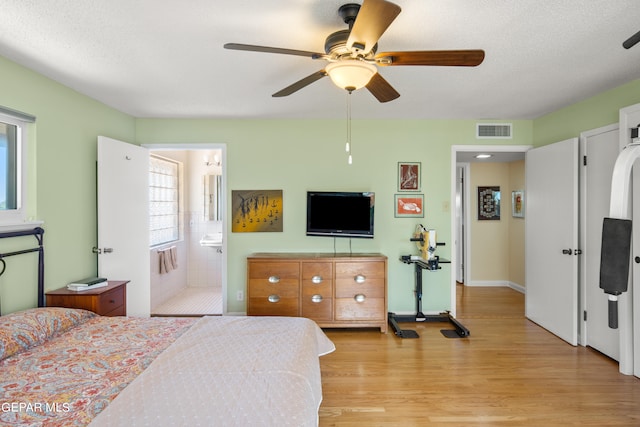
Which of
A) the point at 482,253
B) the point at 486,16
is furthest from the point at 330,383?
the point at 482,253

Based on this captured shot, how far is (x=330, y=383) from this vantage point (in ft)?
8.40

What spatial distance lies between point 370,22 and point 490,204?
515cm

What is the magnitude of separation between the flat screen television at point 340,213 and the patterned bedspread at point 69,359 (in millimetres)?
1919

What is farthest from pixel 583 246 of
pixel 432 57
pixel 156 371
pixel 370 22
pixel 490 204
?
pixel 156 371

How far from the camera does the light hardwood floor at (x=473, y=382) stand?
7.14 ft

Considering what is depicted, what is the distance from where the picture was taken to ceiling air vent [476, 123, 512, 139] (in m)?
4.05

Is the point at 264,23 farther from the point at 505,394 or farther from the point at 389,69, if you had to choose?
the point at 505,394

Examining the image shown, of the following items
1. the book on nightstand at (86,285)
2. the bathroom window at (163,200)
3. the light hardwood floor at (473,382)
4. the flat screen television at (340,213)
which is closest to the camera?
the light hardwood floor at (473,382)

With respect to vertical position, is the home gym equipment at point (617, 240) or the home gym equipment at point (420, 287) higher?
the home gym equipment at point (617, 240)

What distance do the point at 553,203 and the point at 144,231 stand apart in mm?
4438

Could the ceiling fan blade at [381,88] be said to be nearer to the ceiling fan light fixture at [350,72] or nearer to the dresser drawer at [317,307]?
the ceiling fan light fixture at [350,72]

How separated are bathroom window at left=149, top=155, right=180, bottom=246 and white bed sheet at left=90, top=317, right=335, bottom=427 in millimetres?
3203

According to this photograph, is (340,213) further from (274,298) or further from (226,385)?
(226,385)

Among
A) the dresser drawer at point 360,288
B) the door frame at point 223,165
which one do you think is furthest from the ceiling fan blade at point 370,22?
the door frame at point 223,165
